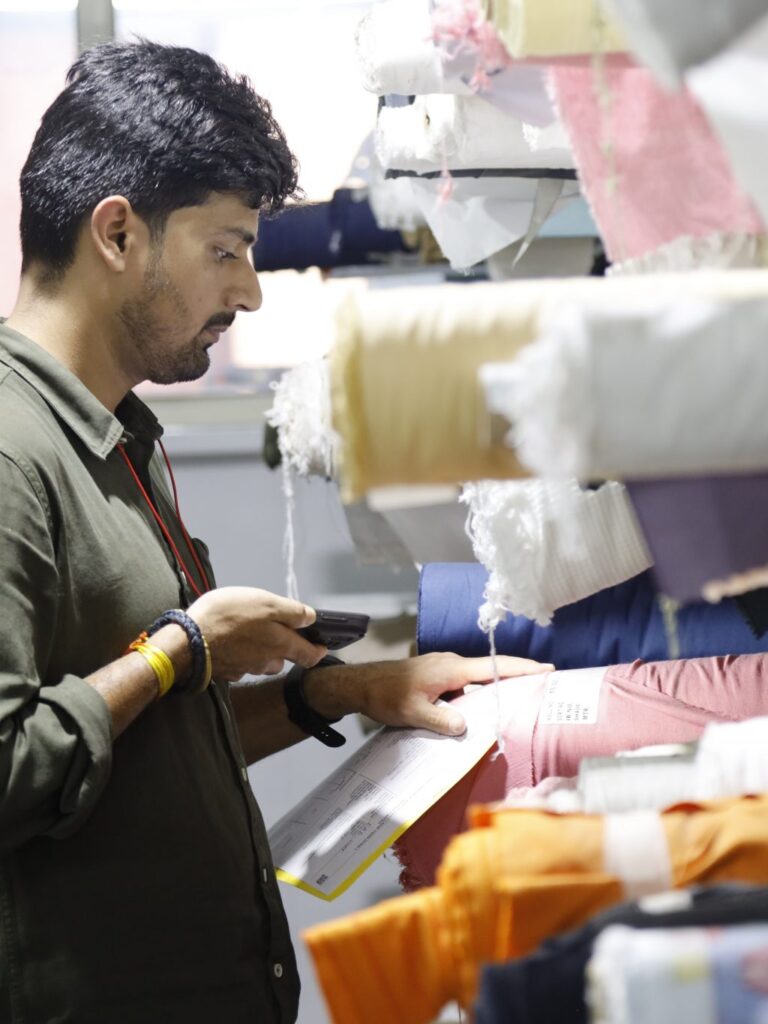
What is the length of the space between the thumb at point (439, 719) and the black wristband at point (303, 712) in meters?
0.17

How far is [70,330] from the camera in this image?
1240 mm

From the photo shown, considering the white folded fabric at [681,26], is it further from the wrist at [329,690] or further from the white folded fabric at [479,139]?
the wrist at [329,690]

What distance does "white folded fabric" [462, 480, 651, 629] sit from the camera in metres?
0.87

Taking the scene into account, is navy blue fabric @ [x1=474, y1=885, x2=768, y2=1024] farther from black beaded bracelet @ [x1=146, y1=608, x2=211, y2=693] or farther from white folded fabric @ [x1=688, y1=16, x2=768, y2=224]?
black beaded bracelet @ [x1=146, y1=608, x2=211, y2=693]

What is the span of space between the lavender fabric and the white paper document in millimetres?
560

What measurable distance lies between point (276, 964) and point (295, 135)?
1.37 metres

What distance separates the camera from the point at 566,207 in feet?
4.04

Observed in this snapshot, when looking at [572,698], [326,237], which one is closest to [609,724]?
[572,698]

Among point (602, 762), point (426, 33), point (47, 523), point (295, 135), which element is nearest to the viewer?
point (602, 762)

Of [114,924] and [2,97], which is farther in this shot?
[2,97]

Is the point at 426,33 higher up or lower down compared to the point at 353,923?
higher up

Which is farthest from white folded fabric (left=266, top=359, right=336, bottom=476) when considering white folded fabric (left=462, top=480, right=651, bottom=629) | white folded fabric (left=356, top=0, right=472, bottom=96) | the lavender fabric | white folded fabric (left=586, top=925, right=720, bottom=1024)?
white folded fabric (left=586, top=925, right=720, bottom=1024)

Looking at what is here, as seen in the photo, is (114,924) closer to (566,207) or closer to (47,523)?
(47,523)

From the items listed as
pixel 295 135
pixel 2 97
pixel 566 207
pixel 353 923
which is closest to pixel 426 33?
pixel 566 207
